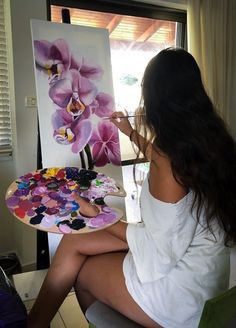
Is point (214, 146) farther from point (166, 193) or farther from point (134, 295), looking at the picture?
point (134, 295)

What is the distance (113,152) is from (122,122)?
25cm

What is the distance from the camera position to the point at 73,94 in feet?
5.27

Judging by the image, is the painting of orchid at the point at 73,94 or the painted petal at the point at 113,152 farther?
the painted petal at the point at 113,152

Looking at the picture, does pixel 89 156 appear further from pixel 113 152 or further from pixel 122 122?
pixel 122 122

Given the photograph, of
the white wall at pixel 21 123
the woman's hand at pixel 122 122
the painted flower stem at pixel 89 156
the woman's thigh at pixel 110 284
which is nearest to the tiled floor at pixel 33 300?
the white wall at pixel 21 123

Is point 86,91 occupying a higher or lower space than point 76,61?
lower

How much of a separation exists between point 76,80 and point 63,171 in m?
0.49

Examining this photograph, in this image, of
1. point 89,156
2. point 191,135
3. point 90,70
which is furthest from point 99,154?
point 191,135

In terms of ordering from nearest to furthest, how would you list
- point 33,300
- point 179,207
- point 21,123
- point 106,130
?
point 179,207
point 33,300
point 106,130
point 21,123

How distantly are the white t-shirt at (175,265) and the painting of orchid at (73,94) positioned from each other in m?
0.72

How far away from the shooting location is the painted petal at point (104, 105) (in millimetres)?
1693

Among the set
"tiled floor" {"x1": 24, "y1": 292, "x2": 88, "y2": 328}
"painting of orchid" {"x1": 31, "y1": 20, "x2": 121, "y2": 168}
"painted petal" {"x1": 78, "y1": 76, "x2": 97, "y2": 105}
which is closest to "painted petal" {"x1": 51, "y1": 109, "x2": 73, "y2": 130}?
"painting of orchid" {"x1": 31, "y1": 20, "x2": 121, "y2": 168}

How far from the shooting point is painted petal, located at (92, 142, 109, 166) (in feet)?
5.57

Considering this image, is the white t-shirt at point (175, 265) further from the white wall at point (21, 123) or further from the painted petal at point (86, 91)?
the white wall at point (21, 123)
